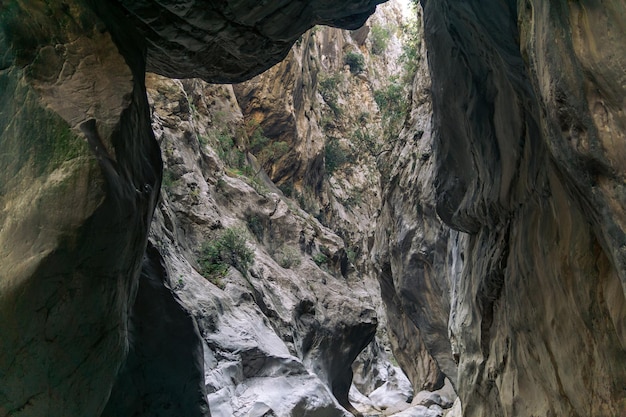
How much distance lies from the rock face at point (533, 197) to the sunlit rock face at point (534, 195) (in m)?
0.01

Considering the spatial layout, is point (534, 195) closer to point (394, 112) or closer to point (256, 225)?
point (256, 225)

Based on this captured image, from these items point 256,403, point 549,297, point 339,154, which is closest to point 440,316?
point 256,403

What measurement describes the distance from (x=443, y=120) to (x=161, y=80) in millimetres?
9228

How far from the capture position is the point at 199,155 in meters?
15.7

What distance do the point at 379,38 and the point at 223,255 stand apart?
111 feet

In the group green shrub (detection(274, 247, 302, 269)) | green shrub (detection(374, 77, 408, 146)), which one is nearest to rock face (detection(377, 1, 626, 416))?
green shrub (detection(374, 77, 408, 146))

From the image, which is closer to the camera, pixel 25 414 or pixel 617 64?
pixel 617 64

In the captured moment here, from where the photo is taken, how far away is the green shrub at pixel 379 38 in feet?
139

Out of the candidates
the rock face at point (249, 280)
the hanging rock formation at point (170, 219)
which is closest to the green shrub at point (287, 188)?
the rock face at point (249, 280)

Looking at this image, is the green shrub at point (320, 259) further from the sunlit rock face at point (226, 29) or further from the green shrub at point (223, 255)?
the sunlit rock face at point (226, 29)

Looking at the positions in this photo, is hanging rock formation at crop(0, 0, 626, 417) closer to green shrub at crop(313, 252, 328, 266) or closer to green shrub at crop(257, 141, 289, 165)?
green shrub at crop(313, 252, 328, 266)

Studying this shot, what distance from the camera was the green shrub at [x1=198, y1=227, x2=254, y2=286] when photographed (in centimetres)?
1275

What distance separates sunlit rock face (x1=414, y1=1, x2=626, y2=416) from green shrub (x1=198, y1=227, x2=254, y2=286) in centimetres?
559

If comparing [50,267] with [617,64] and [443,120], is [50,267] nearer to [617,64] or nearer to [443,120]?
[617,64]
